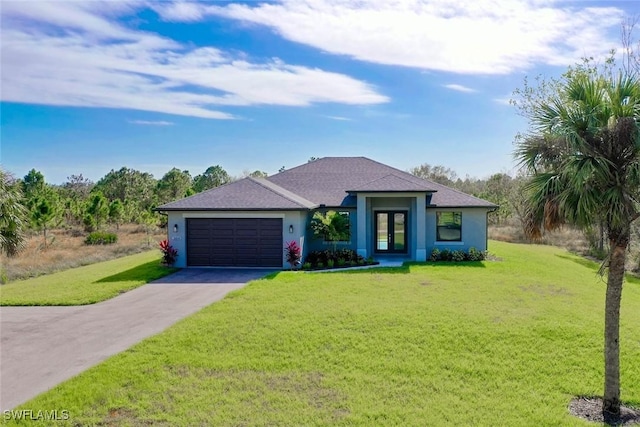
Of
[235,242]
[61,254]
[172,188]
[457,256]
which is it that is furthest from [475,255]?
[172,188]

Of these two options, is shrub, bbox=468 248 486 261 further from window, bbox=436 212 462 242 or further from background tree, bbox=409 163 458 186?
background tree, bbox=409 163 458 186

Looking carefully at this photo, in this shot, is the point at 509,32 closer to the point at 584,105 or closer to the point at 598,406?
the point at 584,105

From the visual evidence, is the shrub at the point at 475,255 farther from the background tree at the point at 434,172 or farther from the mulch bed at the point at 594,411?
the background tree at the point at 434,172

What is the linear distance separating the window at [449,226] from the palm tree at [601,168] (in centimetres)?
1564

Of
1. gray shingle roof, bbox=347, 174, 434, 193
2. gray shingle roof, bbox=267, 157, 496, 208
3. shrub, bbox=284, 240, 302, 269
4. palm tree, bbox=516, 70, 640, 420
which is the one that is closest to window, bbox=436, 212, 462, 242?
gray shingle roof, bbox=267, 157, 496, 208

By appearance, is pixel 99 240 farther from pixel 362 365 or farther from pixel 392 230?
pixel 362 365

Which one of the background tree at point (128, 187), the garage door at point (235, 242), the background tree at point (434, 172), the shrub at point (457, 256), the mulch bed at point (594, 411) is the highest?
the background tree at point (434, 172)

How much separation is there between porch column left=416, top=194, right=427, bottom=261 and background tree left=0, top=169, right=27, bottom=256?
16.4 metres

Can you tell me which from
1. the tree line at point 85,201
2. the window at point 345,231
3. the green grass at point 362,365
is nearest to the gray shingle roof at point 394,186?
the window at point 345,231

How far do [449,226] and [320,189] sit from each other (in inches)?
300

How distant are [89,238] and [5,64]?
79.4 feet

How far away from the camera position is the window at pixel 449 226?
22625 mm

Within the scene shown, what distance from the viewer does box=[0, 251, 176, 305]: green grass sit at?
45.0ft

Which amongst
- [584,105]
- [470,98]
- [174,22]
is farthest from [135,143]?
[584,105]
